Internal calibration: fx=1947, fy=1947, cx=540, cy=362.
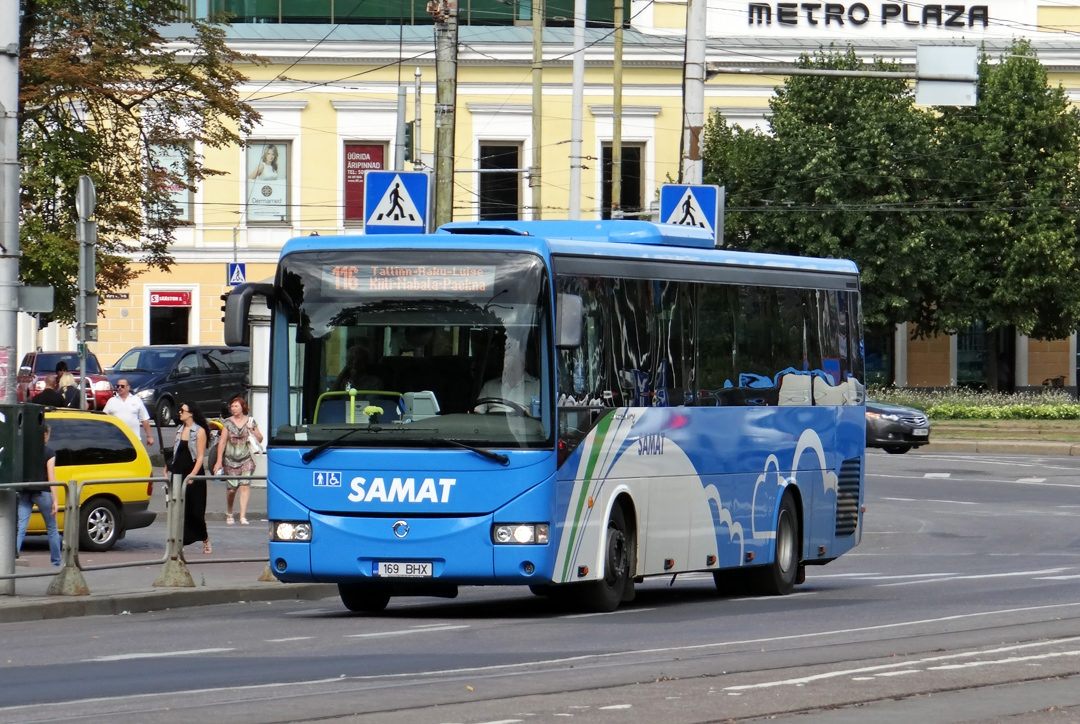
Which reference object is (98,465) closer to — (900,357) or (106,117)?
(106,117)

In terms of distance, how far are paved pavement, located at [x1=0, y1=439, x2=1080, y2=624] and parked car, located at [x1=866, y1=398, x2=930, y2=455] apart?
21236mm

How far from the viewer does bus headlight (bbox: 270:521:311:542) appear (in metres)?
14.2

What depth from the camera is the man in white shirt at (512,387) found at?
1405 centimetres

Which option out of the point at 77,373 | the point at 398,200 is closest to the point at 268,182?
the point at 77,373

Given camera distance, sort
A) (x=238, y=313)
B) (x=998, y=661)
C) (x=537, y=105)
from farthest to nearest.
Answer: (x=537, y=105)
(x=238, y=313)
(x=998, y=661)

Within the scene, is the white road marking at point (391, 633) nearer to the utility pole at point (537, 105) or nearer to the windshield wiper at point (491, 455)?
the windshield wiper at point (491, 455)

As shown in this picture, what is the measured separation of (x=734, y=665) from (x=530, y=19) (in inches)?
2219

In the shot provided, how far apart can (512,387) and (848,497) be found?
626cm

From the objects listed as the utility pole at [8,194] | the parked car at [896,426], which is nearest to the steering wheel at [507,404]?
the utility pole at [8,194]

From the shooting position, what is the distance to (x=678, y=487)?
15.9 metres

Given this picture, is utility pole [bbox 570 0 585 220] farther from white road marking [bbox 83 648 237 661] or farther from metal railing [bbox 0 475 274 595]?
white road marking [bbox 83 648 237 661]

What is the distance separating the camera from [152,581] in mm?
17547

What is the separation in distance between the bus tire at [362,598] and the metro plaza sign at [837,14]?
49610 mm

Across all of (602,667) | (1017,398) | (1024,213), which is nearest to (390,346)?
(602,667)
